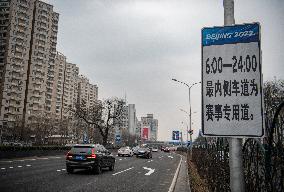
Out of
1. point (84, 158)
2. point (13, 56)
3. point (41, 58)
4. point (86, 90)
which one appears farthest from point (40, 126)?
point (84, 158)

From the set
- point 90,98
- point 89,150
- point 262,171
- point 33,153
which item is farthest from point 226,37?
point 90,98

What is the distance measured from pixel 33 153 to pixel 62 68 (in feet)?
351

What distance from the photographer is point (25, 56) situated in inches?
3976

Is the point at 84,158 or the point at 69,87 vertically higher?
the point at 69,87

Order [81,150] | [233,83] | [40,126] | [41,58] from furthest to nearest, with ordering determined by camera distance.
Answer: [41,58], [40,126], [81,150], [233,83]

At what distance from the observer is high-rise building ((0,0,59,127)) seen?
95.2 meters

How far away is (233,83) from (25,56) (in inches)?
4167

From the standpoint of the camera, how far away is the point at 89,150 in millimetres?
16969

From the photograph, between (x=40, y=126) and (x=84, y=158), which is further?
(x=40, y=126)

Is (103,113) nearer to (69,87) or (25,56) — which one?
(25,56)

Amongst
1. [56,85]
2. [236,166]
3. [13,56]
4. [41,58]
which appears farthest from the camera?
[56,85]

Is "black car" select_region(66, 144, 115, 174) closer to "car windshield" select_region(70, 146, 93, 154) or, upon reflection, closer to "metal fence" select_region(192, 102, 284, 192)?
"car windshield" select_region(70, 146, 93, 154)

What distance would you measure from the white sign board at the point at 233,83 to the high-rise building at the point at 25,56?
97.5 metres

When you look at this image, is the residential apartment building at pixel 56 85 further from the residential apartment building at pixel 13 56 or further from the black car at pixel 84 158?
the black car at pixel 84 158
